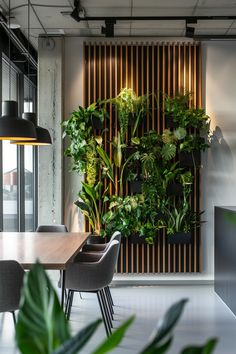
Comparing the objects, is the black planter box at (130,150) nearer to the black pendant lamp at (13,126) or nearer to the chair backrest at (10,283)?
the black pendant lamp at (13,126)

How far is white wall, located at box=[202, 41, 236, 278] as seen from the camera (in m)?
7.60

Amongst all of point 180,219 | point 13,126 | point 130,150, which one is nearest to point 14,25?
point 130,150

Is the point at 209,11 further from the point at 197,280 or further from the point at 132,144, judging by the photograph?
the point at 197,280

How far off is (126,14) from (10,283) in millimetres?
4332

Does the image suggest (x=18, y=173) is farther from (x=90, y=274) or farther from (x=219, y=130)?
(x=90, y=274)

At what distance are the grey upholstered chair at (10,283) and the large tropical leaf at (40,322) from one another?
2.95m

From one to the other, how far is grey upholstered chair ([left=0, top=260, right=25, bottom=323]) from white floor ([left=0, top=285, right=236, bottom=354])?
96cm

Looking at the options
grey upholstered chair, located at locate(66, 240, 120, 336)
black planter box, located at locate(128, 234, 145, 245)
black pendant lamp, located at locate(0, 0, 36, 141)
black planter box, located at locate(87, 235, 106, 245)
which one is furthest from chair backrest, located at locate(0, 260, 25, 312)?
black planter box, located at locate(128, 234, 145, 245)

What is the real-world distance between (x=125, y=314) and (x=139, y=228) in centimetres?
175

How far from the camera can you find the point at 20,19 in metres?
6.86

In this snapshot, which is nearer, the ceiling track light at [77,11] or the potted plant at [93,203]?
the ceiling track light at [77,11]

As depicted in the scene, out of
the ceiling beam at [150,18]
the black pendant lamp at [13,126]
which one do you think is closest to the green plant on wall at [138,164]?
the ceiling beam at [150,18]

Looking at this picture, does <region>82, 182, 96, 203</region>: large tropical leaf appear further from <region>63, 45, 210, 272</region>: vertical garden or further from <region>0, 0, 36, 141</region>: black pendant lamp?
<region>0, 0, 36, 141</region>: black pendant lamp

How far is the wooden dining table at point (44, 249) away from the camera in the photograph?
381cm
